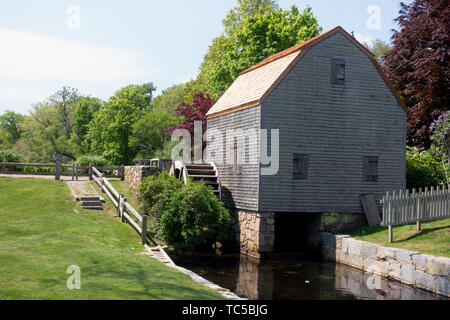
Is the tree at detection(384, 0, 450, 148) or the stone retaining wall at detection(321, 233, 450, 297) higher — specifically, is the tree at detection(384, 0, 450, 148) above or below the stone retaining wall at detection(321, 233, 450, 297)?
above

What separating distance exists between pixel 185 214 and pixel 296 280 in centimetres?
489

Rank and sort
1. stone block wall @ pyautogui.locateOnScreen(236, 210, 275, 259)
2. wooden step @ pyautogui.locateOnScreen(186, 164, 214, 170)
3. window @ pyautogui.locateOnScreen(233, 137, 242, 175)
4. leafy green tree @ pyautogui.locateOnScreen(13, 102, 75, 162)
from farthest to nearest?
leafy green tree @ pyautogui.locateOnScreen(13, 102, 75, 162), wooden step @ pyautogui.locateOnScreen(186, 164, 214, 170), window @ pyautogui.locateOnScreen(233, 137, 242, 175), stone block wall @ pyautogui.locateOnScreen(236, 210, 275, 259)

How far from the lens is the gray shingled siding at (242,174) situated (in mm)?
16562

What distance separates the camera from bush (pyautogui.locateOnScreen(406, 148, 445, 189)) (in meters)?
19.3

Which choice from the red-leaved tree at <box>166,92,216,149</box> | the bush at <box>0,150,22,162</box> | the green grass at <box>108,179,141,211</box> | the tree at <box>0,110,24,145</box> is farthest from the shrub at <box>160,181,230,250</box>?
the tree at <box>0,110,24,145</box>

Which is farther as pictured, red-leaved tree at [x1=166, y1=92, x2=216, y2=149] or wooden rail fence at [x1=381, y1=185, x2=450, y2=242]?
red-leaved tree at [x1=166, y1=92, x2=216, y2=149]

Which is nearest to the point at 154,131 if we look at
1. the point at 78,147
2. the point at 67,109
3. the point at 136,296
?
the point at 78,147

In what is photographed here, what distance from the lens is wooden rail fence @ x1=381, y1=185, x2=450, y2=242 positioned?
13.6 metres

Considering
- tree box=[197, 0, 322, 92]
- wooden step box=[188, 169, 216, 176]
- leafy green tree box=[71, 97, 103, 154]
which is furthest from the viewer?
leafy green tree box=[71, 97, 103, 154]

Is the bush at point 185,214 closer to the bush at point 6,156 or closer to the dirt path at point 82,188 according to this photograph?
the dirt path at point 82,188

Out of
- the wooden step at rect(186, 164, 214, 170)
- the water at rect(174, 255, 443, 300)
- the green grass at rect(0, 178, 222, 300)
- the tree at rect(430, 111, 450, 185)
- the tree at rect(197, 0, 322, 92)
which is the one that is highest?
the tree at rect(197, 0, 322, 92)

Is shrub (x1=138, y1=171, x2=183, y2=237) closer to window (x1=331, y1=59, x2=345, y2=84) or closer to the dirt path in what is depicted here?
the dirt path

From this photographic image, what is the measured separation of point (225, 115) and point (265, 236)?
6.16 metres

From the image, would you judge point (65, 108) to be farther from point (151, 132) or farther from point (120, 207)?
point (120, 207)
